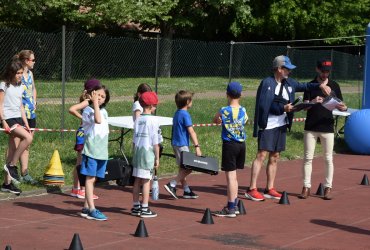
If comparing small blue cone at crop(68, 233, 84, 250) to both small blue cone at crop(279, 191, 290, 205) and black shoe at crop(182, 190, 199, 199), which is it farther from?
small blue cone at crop(279, 191, 290, 205)

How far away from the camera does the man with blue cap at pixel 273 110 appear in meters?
12.0

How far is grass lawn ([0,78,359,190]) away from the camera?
1479 centimetres

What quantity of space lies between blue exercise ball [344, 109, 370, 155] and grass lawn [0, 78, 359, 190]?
626mm

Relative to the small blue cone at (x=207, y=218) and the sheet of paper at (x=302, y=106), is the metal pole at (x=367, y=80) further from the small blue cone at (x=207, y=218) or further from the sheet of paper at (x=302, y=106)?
the small blue cone at (x=207, y=218)

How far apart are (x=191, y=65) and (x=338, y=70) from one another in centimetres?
744

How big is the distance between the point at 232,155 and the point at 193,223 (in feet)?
3.66

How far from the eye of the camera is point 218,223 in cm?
1045

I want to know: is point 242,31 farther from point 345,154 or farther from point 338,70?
point 345,154

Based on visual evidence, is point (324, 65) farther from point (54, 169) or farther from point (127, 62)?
point (127, 62)

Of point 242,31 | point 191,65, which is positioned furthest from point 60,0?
point 242,31

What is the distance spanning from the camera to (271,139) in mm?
12125

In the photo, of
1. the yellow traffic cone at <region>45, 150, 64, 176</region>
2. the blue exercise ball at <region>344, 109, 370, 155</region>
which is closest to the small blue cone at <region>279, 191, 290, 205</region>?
the yellow traffic cone at <region>45, 150, 64, 176</region>

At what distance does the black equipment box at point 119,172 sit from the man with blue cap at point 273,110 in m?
2.12

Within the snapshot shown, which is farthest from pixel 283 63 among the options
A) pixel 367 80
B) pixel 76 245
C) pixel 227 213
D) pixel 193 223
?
pixel 367 80
